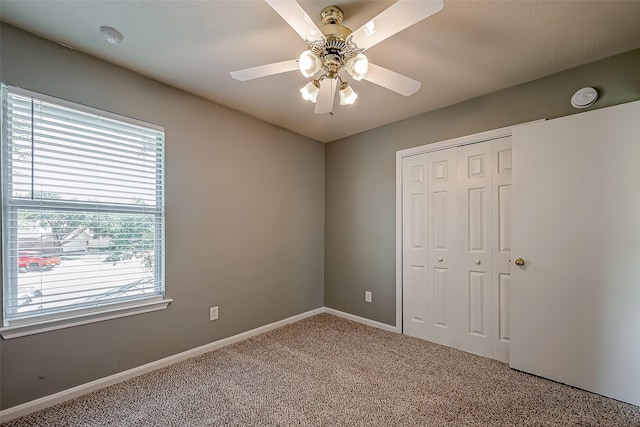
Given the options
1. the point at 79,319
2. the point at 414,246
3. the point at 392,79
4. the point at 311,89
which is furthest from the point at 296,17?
the point at 414,246

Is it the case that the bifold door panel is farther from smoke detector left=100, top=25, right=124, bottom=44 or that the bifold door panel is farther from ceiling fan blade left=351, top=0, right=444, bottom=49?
smoke detector left=100, top=25, right=124, bottom=44

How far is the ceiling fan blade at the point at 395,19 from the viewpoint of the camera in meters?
1.14

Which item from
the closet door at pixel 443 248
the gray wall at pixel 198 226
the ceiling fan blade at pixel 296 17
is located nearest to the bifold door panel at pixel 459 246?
the closet door at pixel 443 248

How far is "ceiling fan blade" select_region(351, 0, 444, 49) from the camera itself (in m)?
1.14

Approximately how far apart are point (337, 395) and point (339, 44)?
7.24ft

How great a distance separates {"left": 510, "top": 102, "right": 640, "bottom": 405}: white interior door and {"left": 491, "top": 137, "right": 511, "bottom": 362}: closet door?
0.15 meters

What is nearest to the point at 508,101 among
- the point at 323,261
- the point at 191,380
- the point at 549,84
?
the point at 549,84

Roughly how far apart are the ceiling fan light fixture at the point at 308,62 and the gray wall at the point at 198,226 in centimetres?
152

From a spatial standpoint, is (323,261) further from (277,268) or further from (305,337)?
(305,337)

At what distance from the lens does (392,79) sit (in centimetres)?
165

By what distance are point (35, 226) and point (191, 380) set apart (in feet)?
4.89

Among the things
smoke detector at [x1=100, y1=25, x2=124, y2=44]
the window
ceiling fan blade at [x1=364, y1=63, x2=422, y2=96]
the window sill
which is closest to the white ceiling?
smoke detector at [x1=100, y1=25, x2=124, y2=44]

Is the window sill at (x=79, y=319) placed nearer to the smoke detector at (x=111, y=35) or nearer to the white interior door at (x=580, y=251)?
the smoke detector at (x=111, y=35)

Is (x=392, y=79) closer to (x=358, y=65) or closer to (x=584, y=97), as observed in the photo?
(x=358, y=65)
